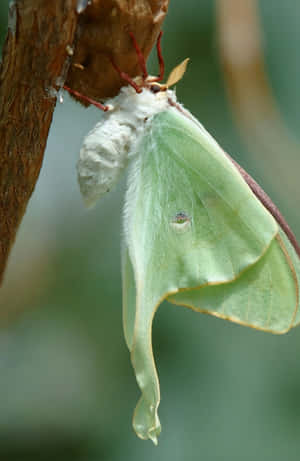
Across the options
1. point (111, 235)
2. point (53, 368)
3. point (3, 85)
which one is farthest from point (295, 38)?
point (3, 85)

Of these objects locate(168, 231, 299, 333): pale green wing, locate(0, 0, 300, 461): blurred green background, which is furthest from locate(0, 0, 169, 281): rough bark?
locate(0, 0, 300, 461): blurred green background

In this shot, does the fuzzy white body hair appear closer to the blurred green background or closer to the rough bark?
the rough bark

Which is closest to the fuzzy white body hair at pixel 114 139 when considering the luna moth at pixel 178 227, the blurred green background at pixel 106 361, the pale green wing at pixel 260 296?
the luna moth at pixel 178 227

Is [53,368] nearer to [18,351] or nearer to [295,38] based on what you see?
[18,351]

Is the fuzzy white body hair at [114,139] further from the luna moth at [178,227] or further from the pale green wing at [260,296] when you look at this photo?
the pale green wing at [260,296]

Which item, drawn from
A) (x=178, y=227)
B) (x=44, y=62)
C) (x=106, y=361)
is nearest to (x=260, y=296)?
(x=178, y=227)

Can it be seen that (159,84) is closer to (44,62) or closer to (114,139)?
(114,139)
